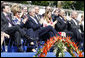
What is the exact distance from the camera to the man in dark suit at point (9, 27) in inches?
266

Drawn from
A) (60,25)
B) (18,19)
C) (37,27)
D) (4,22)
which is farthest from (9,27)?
(60,25)

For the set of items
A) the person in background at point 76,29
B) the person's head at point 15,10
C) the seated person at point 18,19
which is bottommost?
the person in background at point 76,29

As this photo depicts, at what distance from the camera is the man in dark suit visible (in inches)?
266

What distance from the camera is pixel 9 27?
6773 millimetres

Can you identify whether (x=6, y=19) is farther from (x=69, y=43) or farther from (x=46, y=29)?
(x=69, y=43)

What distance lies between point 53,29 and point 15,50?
1.25m

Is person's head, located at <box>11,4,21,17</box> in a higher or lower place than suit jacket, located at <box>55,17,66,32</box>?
higher

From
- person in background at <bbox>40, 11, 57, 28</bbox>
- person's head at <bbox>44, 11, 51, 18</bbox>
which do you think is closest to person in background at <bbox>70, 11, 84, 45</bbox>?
person in background at <bbox>40, 11, 57, 28</bbox>

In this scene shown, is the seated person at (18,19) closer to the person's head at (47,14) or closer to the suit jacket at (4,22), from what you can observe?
the suit jacket at (4,22)

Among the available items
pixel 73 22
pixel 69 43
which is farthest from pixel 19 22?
pixel 69 43

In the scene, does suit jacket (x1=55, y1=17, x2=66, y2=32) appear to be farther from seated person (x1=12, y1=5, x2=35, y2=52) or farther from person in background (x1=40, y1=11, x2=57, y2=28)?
seated person (x1=12, y1=5, x2=35, y2=52)

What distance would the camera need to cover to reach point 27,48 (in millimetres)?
7227

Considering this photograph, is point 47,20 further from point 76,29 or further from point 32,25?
point 76,29

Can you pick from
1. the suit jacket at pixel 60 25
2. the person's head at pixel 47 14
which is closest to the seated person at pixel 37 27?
the person's head at pixel 47 14
